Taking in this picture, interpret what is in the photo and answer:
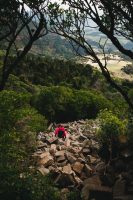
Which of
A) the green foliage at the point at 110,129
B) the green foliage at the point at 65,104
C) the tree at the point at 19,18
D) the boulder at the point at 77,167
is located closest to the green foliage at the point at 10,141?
the tree at the point at 19,18

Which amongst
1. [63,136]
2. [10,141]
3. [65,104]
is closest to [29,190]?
[10,141]

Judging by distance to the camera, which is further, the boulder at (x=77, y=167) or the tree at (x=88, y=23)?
the boulder at (x=77, y=167)

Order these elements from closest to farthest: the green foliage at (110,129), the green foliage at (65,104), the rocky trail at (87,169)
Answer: the rocky trail at (87,169) < the green foliage at (110,129) < the green foliage at (65,104)

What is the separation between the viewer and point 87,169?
26609 millimetres

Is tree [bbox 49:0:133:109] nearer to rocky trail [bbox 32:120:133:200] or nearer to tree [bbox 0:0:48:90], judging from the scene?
tree [bbox 0:0:48:90]

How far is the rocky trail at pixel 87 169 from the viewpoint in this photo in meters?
23.1

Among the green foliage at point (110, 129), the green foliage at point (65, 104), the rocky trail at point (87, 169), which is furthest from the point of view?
the green foliage at point (65, 104)

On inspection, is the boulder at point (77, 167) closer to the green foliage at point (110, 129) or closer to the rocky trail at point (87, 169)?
the rocky trail at point (87, 169)

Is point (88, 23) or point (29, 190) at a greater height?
point (88, 23)

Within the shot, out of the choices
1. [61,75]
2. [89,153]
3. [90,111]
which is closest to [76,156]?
[89,153]

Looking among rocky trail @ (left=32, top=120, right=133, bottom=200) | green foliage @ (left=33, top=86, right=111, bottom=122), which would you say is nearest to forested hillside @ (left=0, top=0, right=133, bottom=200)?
rocky trail @ (left=32, top=120, right=133, bottom=200)

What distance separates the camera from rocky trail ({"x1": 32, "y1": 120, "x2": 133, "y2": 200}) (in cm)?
2309

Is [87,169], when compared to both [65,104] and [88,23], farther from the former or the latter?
[65,104]

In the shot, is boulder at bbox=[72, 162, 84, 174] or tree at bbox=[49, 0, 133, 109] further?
boulder at bbox=[72, 162, 84, 174]
